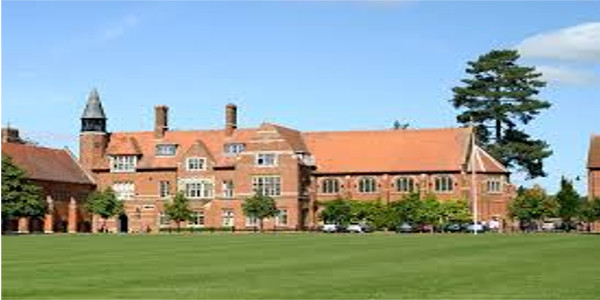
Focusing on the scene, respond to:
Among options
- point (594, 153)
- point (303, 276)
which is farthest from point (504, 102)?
point (303, 276)

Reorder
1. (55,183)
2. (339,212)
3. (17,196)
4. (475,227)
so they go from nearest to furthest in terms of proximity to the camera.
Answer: (17,196) < (475,227) < (339,212) < (55,183)

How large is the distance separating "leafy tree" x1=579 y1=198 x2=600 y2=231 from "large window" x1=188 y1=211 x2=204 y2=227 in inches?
1383

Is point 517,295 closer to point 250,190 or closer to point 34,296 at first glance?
point 34,296

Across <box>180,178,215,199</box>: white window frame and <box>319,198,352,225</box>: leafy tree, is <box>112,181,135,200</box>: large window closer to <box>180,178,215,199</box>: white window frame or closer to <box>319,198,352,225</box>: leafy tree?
<box>180,178,215,199</box>: white window frame

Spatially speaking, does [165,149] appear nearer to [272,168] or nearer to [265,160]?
[265,160]

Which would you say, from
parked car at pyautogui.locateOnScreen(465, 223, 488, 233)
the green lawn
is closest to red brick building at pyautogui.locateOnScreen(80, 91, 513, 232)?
parked car at pyautogui.locateOnScreen(465, 223, 488, 233)

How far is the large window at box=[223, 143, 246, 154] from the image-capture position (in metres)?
101

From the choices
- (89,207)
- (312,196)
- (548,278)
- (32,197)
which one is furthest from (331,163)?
(548,278)

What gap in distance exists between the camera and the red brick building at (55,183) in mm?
94625

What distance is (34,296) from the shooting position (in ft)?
56.3

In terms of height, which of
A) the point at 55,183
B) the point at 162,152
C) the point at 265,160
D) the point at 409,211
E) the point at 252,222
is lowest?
the point at 252,222

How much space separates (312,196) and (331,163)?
371cm

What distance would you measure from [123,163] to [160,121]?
5555 mm

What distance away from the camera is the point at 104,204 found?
96.8 metres
